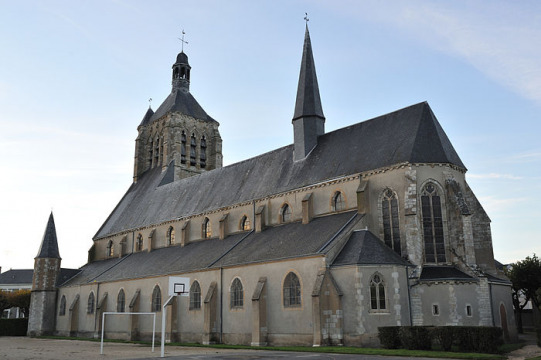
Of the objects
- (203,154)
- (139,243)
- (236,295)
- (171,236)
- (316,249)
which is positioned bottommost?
(236,295)

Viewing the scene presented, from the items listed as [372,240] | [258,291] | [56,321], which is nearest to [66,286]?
[56,321]

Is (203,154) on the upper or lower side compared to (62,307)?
upper

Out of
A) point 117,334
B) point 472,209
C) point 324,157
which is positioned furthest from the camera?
point 117,334

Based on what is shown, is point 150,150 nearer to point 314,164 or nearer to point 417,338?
point 314,164

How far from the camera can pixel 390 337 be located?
23.1 m

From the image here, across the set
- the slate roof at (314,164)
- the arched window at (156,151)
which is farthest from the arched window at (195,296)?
the arched window at (156,151)

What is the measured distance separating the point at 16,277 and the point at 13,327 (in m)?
60.1

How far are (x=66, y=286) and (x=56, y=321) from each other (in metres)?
3.44

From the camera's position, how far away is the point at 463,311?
2541 cm

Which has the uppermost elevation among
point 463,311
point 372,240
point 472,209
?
point 472,209

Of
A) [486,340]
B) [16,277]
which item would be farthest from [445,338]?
[16,277]

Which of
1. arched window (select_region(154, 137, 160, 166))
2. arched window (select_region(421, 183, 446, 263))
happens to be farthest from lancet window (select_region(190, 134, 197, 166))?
arched window (select_region(421, 183, 446, 263))

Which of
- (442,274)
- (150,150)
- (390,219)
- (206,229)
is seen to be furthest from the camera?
(150,150)

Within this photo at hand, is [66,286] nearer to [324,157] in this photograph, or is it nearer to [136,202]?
[136,202]
